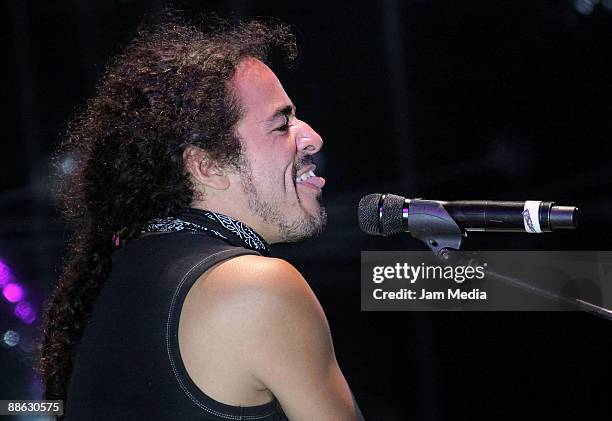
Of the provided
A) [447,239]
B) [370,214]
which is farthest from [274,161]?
[447,239]

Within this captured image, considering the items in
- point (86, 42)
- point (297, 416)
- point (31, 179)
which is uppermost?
point (86, 42)

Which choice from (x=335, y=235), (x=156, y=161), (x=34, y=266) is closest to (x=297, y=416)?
(x=156, y=161)

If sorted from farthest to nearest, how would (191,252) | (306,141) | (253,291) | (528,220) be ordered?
(306,141), (528,220), (191,252), (253,291)

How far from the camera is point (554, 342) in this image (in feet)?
11.0

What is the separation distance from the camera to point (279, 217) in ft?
5.18

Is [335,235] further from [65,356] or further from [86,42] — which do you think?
[65,356]

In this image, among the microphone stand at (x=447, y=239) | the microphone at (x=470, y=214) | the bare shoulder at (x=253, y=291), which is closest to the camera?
the bare shoulder at (x=253, y=291)

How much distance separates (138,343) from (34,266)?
254cm

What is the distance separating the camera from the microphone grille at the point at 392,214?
1.55m

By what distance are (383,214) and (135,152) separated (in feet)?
1.67

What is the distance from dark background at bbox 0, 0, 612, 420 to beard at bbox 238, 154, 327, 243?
181 cm

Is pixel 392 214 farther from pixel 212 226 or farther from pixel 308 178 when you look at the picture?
pixel 212 226

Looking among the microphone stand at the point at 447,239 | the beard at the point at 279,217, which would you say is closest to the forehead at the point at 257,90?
the beard at the point at 279,217

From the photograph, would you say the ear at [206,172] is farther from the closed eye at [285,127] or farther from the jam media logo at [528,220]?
the jam media logo at [528,220]
